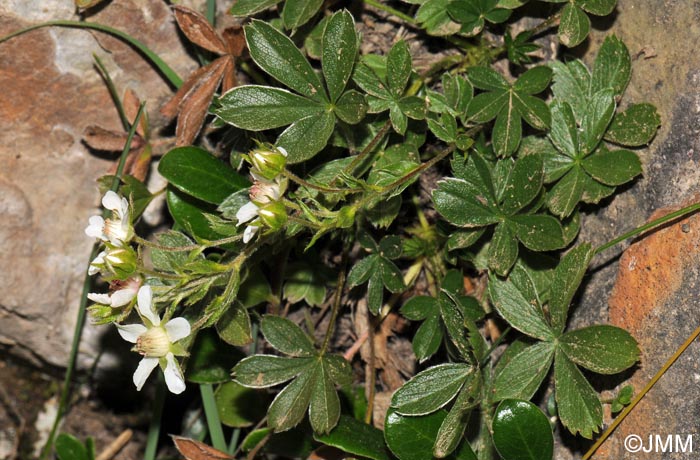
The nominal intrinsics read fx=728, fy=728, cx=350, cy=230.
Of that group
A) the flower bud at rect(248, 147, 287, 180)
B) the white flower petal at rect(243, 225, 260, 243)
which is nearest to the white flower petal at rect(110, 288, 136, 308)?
the white flower petal at rect(243, 225, 260, 243)

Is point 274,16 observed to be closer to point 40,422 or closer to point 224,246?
point 224,246

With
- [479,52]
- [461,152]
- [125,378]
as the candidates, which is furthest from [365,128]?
[125,378]

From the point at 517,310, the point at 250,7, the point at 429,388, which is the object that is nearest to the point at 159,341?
the point at 429,388

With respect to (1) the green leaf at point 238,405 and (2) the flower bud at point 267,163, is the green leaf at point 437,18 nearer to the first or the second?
(2) the flower bud at point 267,163

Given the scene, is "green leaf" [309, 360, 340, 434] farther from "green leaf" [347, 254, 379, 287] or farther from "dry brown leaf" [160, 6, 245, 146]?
"dry brown leaf" [160, 6, 245, 146]

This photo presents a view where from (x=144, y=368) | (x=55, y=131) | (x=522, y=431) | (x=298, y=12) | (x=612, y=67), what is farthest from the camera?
(x=55, y=131)

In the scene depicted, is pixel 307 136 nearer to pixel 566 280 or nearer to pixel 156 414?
pixel 566 280
